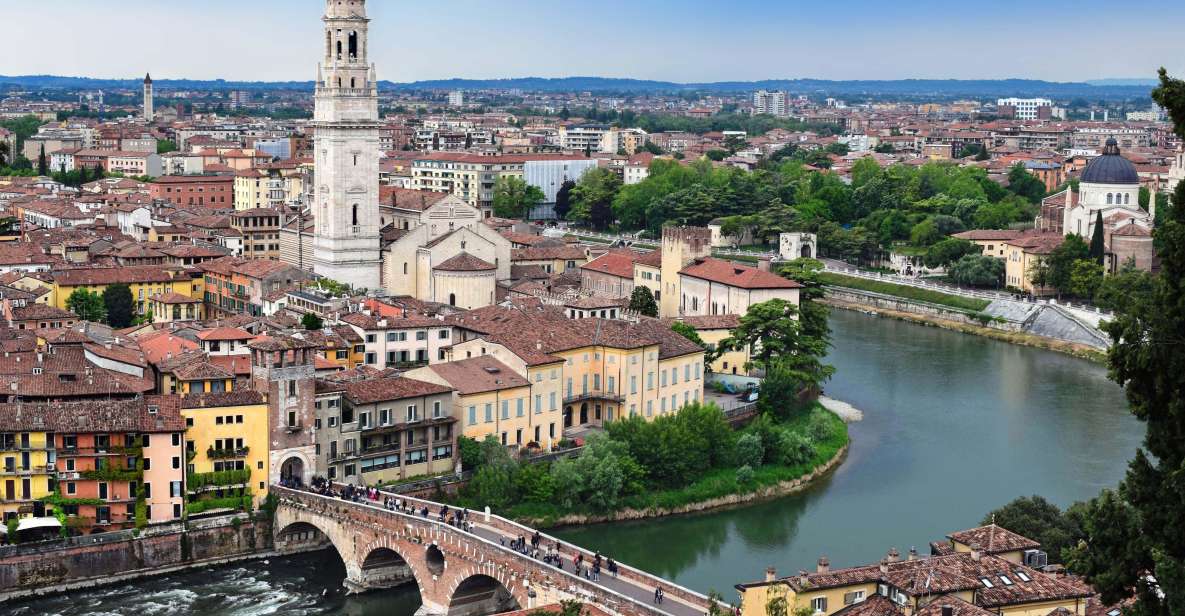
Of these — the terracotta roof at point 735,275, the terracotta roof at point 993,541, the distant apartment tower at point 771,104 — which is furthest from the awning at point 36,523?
the distant apartment tower at point 771,104

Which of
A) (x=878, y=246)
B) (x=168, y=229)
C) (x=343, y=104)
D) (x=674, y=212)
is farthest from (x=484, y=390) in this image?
(x=674, y=212)

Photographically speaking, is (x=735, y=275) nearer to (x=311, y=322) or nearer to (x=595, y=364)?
(x=595, y=364)

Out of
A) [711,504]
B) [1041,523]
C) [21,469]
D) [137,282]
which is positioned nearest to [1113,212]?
[711,504]

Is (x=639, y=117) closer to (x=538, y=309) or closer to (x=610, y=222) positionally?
(x=610, y=222)

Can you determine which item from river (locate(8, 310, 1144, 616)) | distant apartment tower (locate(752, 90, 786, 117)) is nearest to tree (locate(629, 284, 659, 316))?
river (locate(8, 310, 1144, 616))

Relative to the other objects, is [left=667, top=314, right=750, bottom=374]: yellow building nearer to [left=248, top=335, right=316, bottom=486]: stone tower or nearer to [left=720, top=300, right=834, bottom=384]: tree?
[left=720, top=300, right=834, bottom=384]: tree

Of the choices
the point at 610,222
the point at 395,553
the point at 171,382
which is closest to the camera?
the point at 395,553

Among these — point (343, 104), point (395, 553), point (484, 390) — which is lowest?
point (395, 553)
